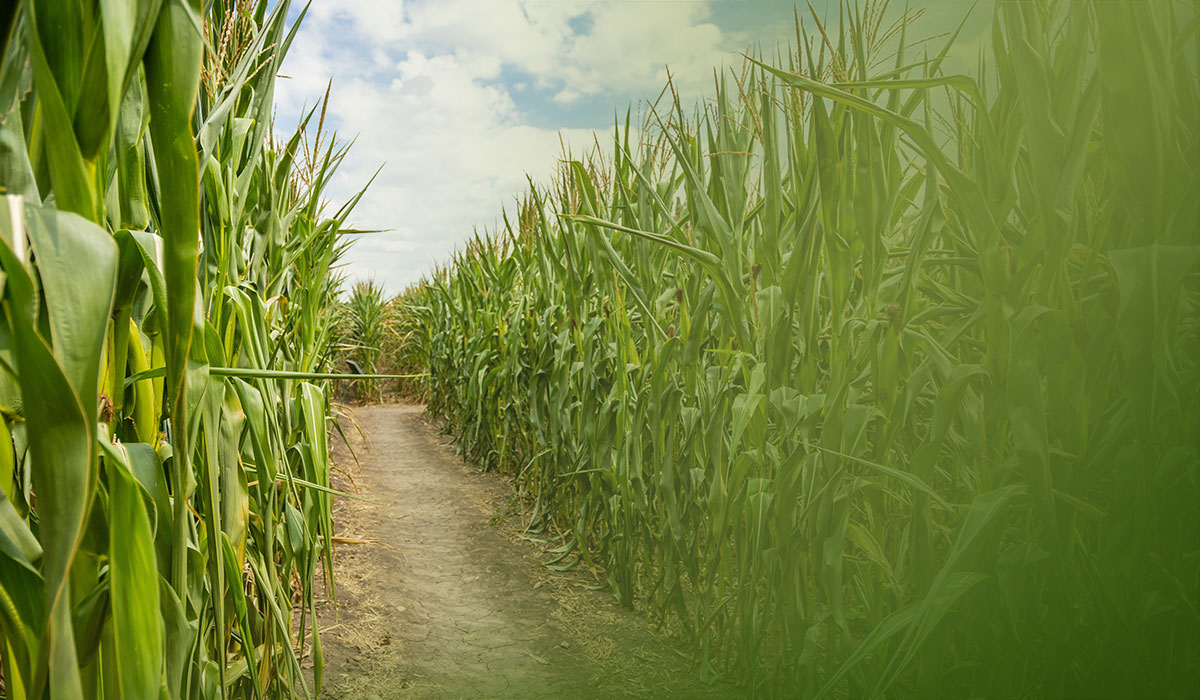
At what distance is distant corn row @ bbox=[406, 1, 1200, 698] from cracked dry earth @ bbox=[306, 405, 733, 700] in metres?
0.24

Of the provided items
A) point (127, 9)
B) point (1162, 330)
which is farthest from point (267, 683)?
point (1162, 330)

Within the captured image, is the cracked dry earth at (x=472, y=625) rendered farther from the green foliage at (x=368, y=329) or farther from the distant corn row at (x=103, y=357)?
the green foliage at (x=368, y=329)

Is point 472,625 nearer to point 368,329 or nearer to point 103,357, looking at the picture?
point 103,357

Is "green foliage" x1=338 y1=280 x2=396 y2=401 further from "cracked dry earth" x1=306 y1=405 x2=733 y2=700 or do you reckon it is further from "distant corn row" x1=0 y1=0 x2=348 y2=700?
"distant corn row" x1=0 y1=0 x2=348 y2=700

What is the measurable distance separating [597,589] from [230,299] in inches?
74.3

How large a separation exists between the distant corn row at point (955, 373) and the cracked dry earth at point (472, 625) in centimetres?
24

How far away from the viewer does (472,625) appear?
2367 mm

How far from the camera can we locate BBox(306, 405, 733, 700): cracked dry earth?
6.33 ft

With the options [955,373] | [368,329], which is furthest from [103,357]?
[368,329]

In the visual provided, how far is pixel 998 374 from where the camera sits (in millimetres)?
896

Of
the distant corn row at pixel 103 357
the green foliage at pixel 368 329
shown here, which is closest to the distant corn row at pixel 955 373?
the distant corn row at pixel 103 357

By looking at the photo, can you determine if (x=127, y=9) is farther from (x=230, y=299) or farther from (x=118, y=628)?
(x=230, y=299)

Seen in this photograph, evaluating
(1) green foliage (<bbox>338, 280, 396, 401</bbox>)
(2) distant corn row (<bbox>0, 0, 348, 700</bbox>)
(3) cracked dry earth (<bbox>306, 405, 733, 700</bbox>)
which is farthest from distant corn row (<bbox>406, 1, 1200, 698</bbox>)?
(1) green foliage (<bbox>338, 280, 396, 401</bbox>)

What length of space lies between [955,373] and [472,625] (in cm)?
199
